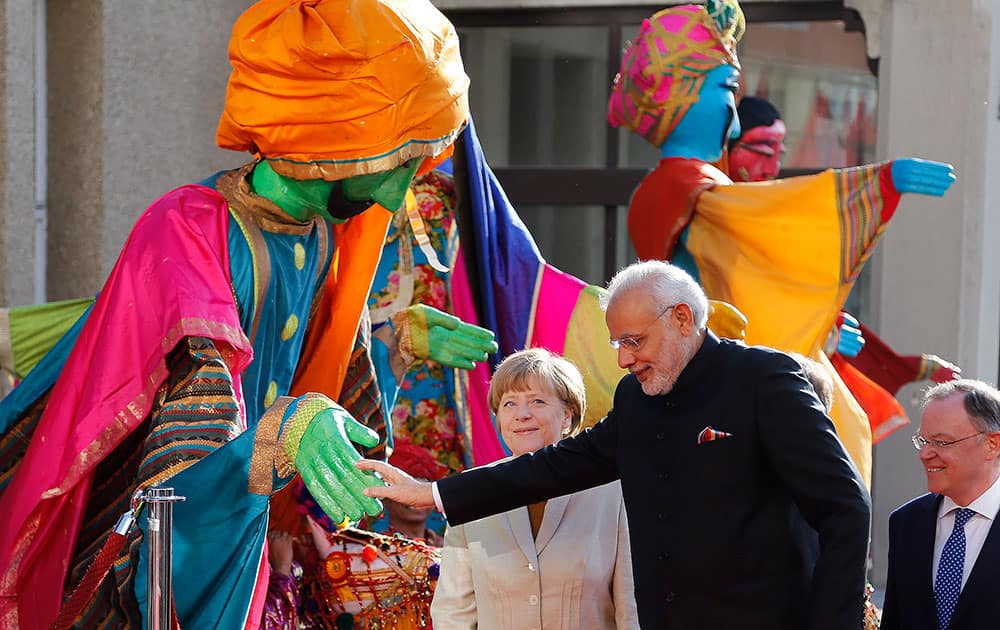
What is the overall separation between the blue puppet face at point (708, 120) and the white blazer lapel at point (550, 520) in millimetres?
2320

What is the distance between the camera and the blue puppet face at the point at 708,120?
537cm

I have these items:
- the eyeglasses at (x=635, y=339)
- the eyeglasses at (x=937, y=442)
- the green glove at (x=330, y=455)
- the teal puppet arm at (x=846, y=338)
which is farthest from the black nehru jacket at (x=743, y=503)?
the teal puppet arm at (x=846, y=338)

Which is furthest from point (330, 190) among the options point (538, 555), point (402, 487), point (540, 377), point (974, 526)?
point (974, 526)

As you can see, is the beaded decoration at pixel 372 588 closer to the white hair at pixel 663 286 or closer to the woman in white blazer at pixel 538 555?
the woman in white blazer at pixel 538 555

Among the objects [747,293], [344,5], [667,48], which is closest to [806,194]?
[747,293]

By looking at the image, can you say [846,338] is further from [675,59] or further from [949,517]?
[949,517]

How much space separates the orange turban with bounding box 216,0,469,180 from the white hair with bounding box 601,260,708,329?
81 centimetres

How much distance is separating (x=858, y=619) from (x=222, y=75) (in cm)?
407

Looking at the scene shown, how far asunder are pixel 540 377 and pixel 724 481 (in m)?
0.58

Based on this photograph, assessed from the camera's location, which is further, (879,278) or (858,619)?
(879,278)

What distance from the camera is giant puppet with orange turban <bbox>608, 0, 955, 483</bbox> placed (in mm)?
5059

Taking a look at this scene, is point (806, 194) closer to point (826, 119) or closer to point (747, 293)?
point (747, 293)

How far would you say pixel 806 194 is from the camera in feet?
16.8

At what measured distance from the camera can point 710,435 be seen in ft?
9.63
